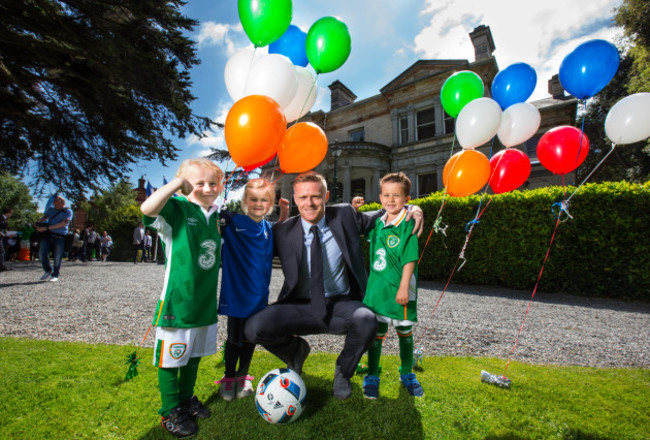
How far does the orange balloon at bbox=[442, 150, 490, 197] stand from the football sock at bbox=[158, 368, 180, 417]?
3.02 m

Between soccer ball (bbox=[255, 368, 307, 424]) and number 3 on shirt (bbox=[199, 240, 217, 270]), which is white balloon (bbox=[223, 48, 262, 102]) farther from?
soccer ball (bbox=[255, 368, 307, 424])

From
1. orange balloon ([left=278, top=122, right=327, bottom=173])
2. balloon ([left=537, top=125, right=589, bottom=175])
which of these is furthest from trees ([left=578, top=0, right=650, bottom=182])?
orange balloon ([left=278, top=122, right=327, bottom=173])

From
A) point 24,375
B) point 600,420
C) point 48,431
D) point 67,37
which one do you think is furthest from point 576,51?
point 67,37

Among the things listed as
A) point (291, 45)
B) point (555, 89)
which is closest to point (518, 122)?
point (291, 45)

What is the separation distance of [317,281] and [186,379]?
117cm

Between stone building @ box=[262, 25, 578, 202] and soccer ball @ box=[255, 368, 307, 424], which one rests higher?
stone building @ box=[262, 25, 578, 202]

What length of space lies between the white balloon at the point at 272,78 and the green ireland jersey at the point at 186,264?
1.20 m

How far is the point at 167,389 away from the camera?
192 centimetres

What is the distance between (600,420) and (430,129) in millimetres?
17838

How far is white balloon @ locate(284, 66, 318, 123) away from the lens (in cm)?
305

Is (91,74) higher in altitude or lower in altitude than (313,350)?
higher

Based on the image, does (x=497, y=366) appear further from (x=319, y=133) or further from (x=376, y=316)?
(x=319, y=133)

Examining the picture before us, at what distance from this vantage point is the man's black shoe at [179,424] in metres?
1.84

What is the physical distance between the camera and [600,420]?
2154 millimetres
